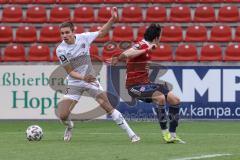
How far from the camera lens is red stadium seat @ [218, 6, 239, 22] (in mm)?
21703

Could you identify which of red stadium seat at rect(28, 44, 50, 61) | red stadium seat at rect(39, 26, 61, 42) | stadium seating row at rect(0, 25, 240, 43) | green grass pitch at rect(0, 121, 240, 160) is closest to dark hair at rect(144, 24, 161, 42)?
green grass pitch at rect(0, 121, 240, 160)

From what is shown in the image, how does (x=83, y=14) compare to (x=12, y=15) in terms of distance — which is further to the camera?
(x=12, y=15)

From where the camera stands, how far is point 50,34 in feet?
71.6

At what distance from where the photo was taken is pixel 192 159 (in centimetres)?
923

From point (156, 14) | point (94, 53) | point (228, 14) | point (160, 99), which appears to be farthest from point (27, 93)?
point (160, 99)

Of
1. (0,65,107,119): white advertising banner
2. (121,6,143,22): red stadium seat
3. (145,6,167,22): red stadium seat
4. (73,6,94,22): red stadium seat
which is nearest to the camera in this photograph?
(0,65,107,119): white advertising banner

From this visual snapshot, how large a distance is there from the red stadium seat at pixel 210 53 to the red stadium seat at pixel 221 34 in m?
0.81

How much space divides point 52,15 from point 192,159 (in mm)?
14025

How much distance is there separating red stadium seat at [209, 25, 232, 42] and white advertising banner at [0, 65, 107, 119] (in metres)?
3.94

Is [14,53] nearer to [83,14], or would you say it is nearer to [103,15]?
[83,14]

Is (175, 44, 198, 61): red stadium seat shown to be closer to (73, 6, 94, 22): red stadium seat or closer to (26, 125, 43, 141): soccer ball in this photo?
(73, 6, 94, 22): red stadium seat

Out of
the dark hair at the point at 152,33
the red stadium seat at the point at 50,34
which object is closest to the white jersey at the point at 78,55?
the dark hair at the point at 152,33

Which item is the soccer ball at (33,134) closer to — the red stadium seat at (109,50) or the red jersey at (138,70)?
the red jersey at (138,70)

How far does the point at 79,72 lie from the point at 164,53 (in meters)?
7.98
